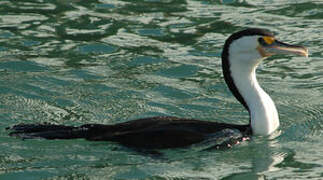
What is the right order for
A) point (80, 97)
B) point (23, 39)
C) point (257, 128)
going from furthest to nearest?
point (23, 39), point (80, 97), point (257, 128)

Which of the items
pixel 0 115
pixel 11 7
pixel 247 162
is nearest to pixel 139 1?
pixel 11 7

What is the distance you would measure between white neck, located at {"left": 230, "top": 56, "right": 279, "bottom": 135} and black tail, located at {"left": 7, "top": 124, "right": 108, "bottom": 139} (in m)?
1.50

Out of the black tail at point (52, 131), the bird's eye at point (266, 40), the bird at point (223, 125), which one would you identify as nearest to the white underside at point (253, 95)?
the bird at point (223, 125)

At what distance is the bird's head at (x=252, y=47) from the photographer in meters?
8.66

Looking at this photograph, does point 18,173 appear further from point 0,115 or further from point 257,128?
point 257,128

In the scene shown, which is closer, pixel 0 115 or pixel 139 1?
pixel 0 115

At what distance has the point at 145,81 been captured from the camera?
421 inches

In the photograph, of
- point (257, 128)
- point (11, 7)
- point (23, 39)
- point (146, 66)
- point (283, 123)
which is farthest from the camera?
point (11, 7)

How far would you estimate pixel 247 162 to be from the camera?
825 cm

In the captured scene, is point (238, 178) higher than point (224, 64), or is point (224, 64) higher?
point (224, 64)

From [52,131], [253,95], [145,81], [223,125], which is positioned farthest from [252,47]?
[145,81]

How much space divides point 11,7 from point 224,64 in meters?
5.72

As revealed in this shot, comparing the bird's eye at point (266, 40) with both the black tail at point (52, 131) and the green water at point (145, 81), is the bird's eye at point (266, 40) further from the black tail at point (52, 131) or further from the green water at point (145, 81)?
the black tail at point (52, 131)

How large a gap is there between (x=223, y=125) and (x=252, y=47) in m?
0.86
